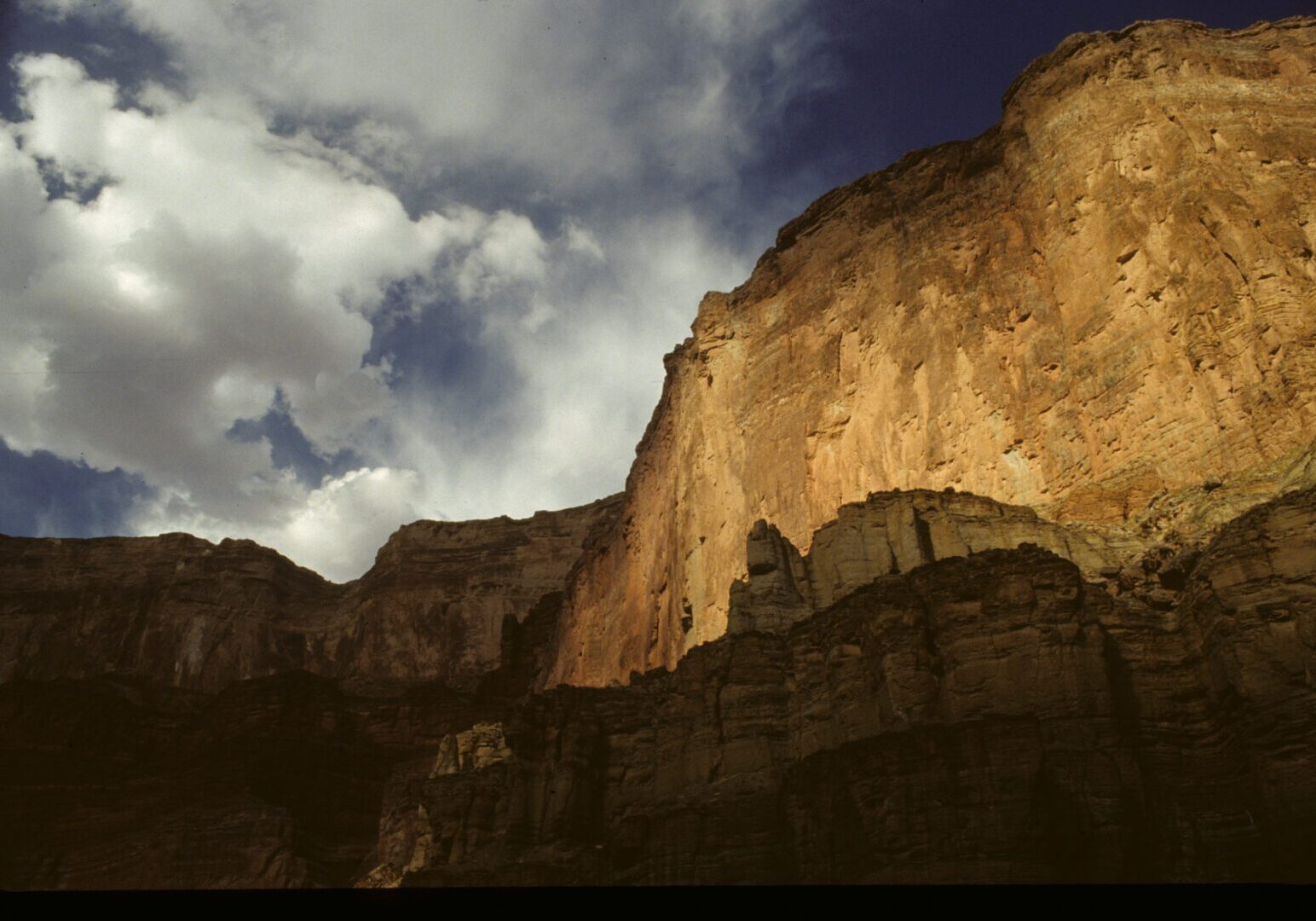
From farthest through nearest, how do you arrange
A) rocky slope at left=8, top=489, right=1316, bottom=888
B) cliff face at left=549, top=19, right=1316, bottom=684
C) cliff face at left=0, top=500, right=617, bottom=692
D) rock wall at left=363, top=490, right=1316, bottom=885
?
cliff face at left=0, top=500, right=617, bottom=692
cliff face at left=549, top=19, right=1316, bottom=684
rocky slope at left=8, top=489, right=1316, bottom=888
rock wall at left=363, top=490, right=1316, bottom=885

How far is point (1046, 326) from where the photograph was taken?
36219 mm

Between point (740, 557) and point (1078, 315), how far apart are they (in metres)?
15.7

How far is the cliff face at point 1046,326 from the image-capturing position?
29.6 m

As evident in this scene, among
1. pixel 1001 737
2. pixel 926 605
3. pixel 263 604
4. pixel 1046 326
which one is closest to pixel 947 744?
pixel 1001 737

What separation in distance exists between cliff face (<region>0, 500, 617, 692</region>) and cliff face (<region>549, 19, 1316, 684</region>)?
123ft

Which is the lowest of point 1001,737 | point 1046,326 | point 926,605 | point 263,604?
point 1001,737

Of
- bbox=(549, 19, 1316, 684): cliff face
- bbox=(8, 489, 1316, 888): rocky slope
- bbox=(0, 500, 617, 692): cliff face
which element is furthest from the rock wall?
bbox=(0, 500, 617, 692): cliff face

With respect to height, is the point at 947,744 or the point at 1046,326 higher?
the point at 1046,326

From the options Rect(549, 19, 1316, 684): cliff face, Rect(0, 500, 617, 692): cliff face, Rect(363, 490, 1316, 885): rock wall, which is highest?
Rect(0, 500, 617, 692): cliff face

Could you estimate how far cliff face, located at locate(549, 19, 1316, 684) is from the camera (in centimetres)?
2958

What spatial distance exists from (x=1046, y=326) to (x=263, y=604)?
232ft

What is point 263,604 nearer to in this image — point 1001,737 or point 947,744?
point 947,744

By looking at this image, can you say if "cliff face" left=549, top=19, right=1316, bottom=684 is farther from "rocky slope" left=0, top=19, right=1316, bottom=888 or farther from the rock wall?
the rock wall

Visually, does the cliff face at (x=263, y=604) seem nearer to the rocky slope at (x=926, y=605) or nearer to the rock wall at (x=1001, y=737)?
the rocky slope at (x=926, y=605)
